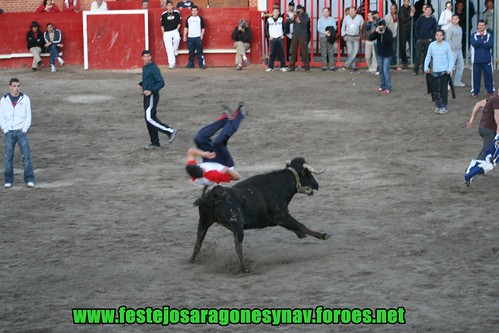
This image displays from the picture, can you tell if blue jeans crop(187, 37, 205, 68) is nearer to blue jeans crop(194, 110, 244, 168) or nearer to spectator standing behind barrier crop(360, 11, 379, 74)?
spectator standing behind barrier crop(360, 11, 379, 74)

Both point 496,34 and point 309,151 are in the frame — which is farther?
point 496,34

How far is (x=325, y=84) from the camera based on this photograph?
25.3m

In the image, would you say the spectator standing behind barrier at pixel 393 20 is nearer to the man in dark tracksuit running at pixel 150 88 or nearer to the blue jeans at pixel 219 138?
the man in dark tracksuit running at pixel 150 88

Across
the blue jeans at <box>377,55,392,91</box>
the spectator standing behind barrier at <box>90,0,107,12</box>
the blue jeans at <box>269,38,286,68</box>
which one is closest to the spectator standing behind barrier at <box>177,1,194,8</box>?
the spectator standing behind barrier at <box>90,0,107,12</box>

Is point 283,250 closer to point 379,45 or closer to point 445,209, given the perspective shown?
point 445,209

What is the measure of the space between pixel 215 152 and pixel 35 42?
1829cm

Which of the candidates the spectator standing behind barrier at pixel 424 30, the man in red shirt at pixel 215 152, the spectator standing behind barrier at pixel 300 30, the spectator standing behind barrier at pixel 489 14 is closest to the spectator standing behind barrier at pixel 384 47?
the spectator standing behind barrier at pixel 424 30

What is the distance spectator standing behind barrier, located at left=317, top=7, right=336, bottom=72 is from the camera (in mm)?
27047

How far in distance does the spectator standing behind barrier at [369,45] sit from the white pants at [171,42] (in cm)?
531

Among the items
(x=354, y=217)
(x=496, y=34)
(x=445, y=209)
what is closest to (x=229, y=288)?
(x=354, y=217)

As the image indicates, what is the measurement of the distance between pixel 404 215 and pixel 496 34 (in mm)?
14763

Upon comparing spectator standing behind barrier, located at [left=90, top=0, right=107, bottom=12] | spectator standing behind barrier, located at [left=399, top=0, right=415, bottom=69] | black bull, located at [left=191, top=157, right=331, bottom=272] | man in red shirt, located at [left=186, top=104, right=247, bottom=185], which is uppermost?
spectator standing behind barrier, located at [left=90, top=0, right=107, bottom=12]

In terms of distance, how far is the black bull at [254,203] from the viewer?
1077 centimetres

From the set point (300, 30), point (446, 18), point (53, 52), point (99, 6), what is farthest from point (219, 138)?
point (99, 6)
